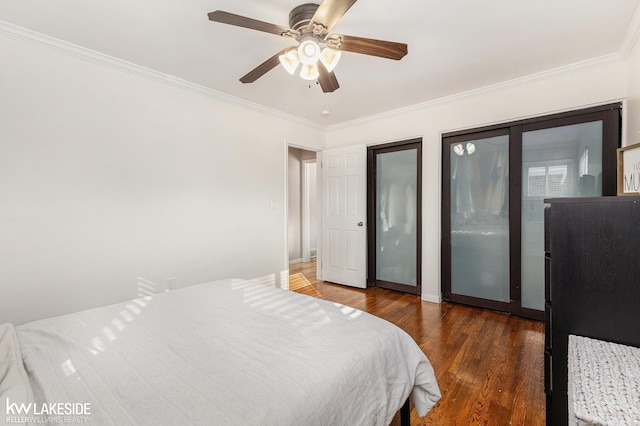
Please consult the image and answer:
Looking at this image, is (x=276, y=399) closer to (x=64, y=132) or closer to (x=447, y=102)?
(x=64, y=132)

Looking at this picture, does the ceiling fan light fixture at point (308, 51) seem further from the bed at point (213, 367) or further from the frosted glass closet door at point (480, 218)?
the frosted glass closet door at point (480, 218)

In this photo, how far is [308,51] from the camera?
1.74 metres

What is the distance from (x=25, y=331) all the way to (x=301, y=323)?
126 cm

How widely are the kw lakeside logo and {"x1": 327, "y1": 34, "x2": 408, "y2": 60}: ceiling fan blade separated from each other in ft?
6.65

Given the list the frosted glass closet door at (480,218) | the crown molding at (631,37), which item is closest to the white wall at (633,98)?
the crown molding at (631,37)

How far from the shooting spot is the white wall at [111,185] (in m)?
2.01

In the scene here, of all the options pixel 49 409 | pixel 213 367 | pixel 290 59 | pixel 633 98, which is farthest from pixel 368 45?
pixel 633 98

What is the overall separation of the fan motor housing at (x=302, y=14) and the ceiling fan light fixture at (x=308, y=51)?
10 cm

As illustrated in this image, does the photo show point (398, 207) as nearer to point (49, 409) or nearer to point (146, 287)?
point (146, 287)

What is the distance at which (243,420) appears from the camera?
0.76 meters

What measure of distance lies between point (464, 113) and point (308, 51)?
89.1 inches

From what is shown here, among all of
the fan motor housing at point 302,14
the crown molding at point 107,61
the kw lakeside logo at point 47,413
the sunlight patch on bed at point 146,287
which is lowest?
the sunlight patch on bed at point 146,287

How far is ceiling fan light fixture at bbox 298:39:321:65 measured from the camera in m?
1.74

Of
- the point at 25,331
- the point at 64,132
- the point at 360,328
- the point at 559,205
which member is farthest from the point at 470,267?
the point at 64,132
